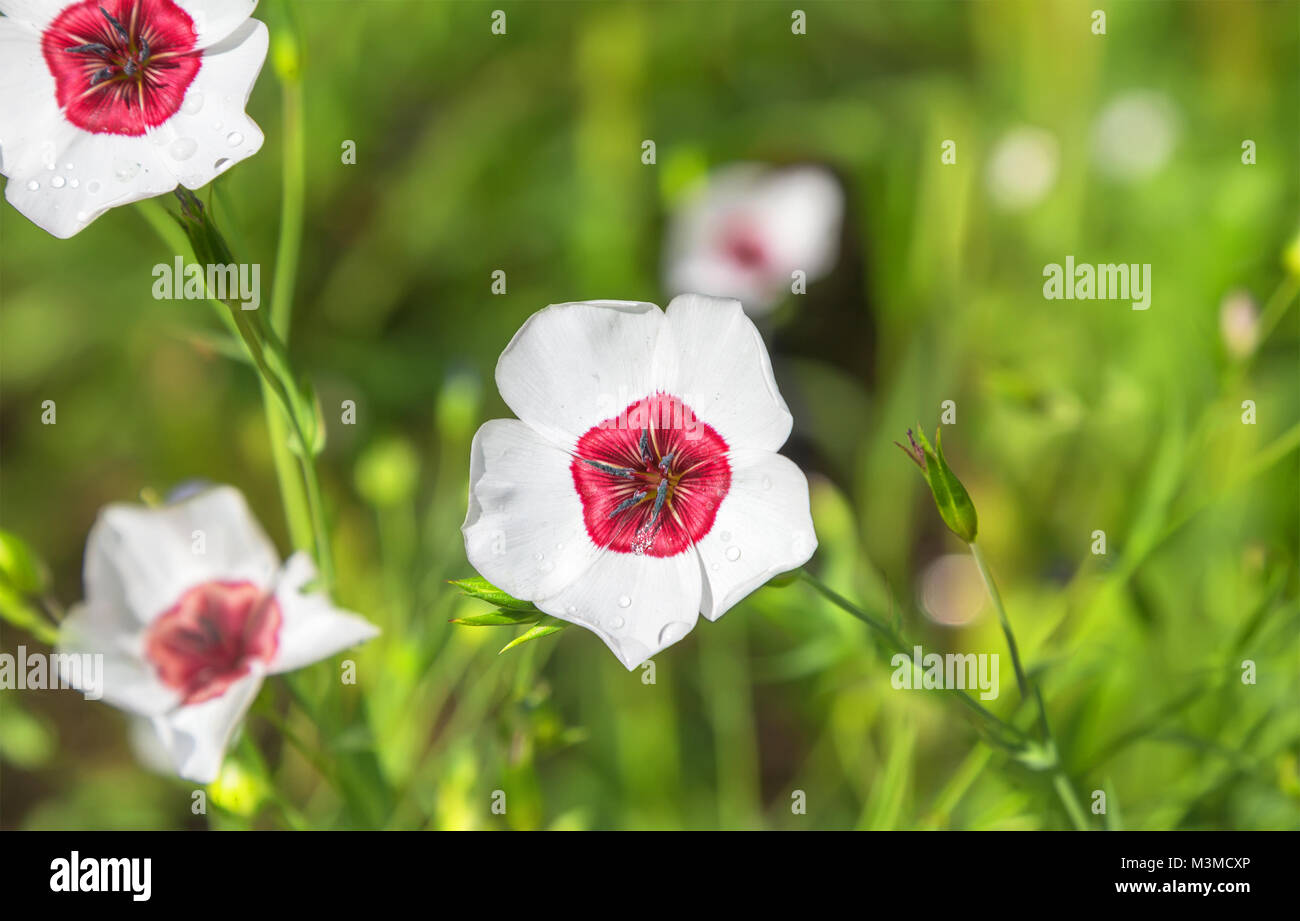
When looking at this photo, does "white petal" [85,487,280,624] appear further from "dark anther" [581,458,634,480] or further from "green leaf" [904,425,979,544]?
"green leaf" [904,425,979,544]

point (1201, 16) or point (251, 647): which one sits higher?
point (1201, 16)

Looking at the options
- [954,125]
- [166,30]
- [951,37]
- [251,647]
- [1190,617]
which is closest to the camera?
[166,30]

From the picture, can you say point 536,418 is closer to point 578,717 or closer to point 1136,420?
point 578,717

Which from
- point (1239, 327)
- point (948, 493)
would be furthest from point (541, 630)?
point (1239, 327)

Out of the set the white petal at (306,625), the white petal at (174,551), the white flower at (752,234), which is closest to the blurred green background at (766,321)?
the white flower at (752,234)
